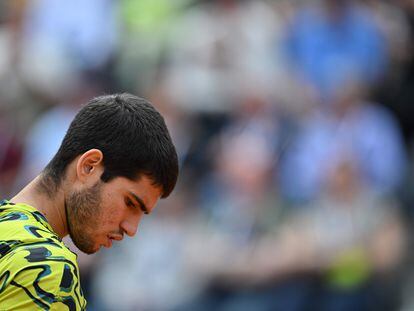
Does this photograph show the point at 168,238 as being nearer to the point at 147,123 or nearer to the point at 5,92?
the point at 5,92

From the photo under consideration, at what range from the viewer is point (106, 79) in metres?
9.89

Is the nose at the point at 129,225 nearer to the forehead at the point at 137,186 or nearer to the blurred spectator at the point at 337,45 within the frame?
the forehead at the point at 137,186

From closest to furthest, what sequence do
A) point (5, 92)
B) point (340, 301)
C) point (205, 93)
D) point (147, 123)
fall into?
1. point (147, 123)
2. point (340, 301)
3. point (205, 93)
4. point (5, 92)

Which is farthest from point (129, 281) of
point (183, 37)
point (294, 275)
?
point (183, 37)

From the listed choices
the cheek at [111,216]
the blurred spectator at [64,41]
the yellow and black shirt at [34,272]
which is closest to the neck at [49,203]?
the cheek at [111,216]

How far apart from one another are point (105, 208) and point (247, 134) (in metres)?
5.32

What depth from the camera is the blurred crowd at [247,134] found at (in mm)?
7980

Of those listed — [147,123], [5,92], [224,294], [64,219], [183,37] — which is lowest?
[224,294]

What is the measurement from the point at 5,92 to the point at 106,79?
1.15 m

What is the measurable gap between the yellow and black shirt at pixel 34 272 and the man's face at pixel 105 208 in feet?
0.90

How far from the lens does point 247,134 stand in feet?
28.6

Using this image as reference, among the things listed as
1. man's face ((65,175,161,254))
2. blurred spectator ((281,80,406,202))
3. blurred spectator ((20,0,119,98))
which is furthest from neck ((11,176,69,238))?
blurred spectator ((20,0,119,98))

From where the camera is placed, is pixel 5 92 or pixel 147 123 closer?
pixel 147 123

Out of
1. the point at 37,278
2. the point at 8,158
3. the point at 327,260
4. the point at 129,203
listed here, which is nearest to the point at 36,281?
the point at 37,278
